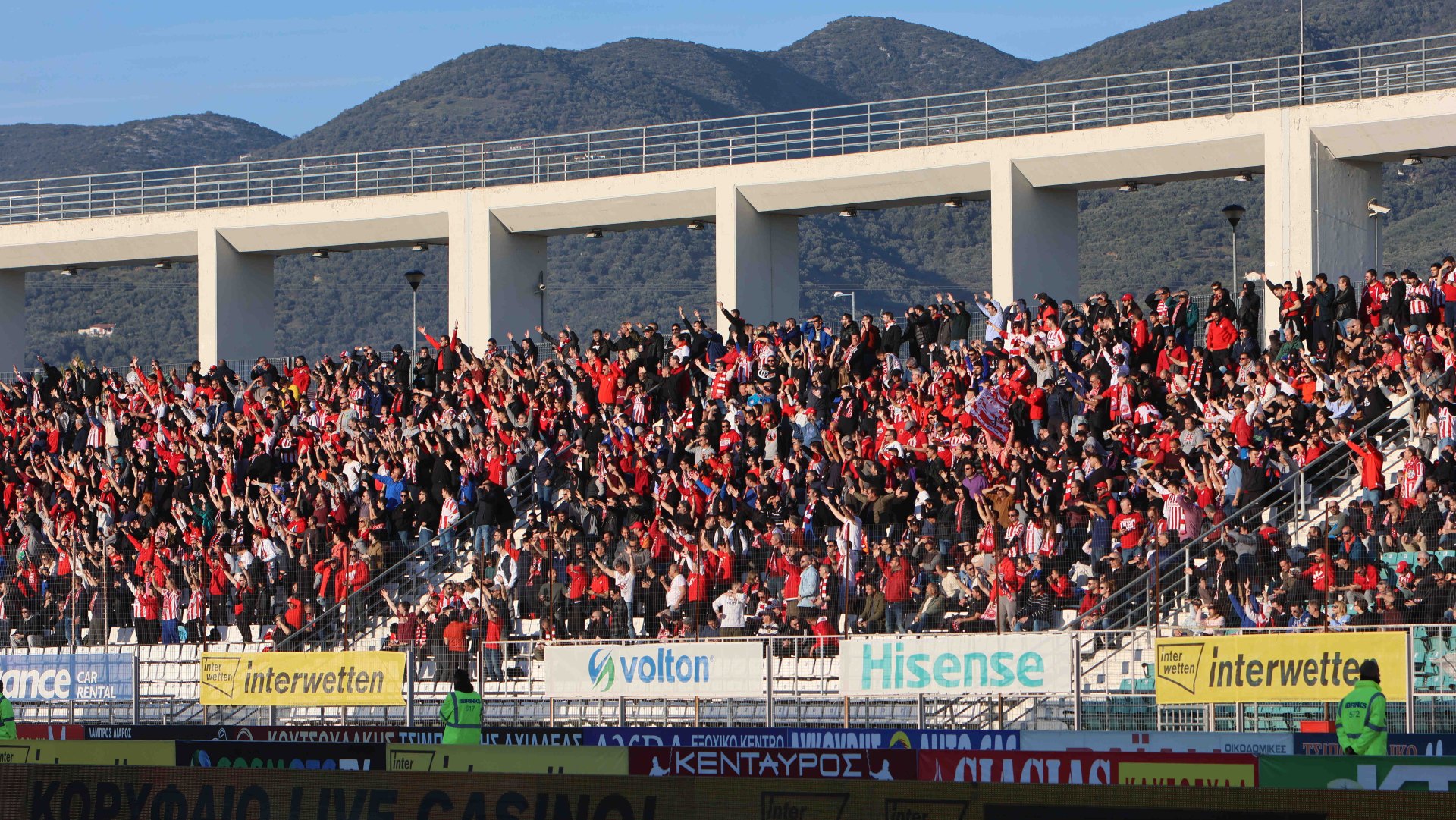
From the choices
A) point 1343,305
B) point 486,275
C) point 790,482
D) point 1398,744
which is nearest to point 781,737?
point 1398,744

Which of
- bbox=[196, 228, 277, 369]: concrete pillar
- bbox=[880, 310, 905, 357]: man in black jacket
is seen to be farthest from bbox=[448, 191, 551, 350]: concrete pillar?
bbox=[880, 310, 905, 357]: man in black jacket

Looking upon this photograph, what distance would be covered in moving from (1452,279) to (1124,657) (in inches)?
319

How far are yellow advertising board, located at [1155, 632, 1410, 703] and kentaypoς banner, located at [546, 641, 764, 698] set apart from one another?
417cm

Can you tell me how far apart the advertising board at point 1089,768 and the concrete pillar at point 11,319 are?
37.8m

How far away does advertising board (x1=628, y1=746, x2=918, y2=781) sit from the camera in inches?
510

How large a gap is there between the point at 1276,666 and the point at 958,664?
3137 mm

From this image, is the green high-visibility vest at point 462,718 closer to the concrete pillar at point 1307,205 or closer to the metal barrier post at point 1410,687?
the metal barrier post at point 1410,687

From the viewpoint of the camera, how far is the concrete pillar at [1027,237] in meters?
33.9

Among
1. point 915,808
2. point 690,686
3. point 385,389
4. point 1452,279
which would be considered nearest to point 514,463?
point 385,389

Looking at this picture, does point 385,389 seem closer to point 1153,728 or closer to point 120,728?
point 120,728

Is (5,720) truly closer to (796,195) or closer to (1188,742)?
(1188,742)

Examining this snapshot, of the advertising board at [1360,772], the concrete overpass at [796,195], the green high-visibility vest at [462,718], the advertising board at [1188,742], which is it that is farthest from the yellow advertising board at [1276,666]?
the concrete overpass at [796,195]

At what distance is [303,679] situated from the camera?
21281 millimetres

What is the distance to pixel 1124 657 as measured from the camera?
707 inches
